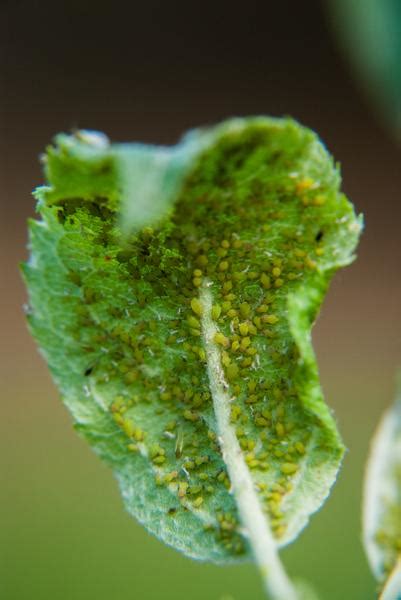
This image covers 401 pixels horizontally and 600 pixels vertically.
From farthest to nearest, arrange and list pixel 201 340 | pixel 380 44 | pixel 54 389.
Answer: pixel 54 389, pixel 380 44, pixel 201 340

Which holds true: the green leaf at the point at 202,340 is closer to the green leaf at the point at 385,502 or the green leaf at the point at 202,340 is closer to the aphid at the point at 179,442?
the aphid at the point at 179,442

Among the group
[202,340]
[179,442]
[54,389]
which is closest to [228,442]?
[179,442]

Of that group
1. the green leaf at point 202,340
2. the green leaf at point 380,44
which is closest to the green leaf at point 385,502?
the green leaf at point 202,340

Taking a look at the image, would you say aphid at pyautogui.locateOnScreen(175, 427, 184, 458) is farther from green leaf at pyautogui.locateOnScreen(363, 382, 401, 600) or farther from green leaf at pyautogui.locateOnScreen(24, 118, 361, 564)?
green leaf at pyautogui.locateOnScreen(363, 382, 401, 600)

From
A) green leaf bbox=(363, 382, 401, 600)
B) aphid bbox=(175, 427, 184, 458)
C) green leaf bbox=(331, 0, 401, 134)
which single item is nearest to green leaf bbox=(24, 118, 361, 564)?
aphid bbox=(175, 427, 184, 458)

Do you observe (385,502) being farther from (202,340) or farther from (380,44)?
(380,44)

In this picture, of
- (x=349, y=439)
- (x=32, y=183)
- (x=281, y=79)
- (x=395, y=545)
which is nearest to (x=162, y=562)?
(x=349, y=439)

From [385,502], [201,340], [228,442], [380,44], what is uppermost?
[380,44]
